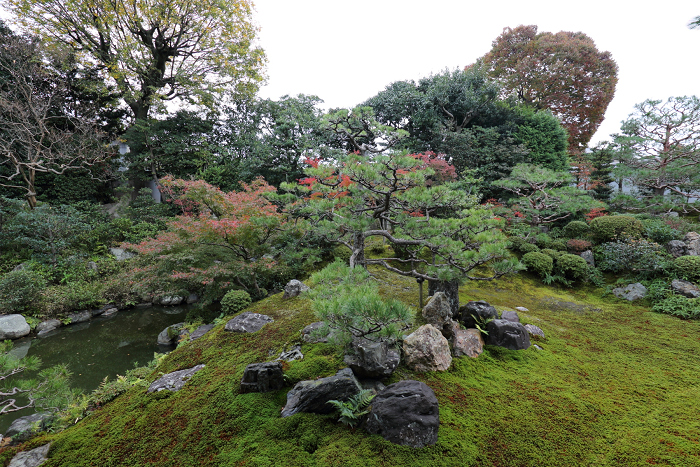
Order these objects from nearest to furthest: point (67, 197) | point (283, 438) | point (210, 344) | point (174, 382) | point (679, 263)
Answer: point (283, 438)
point (174, 382)
point (210, 344)
point (679, 263)
point (67, 197)

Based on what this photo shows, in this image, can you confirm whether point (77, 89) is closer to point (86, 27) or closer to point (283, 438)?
point (86, 27)

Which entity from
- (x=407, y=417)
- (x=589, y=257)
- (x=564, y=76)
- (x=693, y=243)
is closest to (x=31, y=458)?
(x=407, y=417)

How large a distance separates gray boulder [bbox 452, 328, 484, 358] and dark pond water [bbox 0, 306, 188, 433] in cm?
459

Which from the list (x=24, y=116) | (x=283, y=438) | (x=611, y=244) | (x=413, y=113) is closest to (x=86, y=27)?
(x=24, y=116)

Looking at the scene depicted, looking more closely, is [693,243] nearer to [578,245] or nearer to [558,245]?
[578,245]

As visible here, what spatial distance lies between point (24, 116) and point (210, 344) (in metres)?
10.1

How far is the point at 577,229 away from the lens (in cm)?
730

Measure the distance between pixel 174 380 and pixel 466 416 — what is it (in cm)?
303

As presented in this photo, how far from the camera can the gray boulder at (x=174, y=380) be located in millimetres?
2846

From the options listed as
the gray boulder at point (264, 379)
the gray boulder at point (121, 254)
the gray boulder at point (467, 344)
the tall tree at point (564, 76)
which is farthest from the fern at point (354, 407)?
the tall tree at point (564, 76)

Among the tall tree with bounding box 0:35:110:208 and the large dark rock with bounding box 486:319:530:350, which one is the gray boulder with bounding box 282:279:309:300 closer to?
the large dark rock with bounding box 486:319:530:350

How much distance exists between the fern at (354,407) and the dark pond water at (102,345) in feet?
12.3

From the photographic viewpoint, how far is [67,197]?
968 centimetres

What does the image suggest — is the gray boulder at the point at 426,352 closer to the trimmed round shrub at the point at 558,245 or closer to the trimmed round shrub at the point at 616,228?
the trimmed round shrub at the point at 558,245
